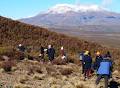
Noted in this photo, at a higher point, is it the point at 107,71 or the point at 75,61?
the point at 107,71

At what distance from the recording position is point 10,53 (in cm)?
3344

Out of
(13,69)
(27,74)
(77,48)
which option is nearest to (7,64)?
(13,69)

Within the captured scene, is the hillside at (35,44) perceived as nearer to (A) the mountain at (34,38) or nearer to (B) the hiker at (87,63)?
(A) the mountain at (34,38)

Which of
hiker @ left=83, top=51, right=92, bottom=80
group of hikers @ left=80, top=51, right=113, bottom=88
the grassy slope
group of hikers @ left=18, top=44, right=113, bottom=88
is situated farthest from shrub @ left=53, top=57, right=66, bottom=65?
the grassy slope

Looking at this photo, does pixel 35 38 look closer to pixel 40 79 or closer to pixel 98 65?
pixel 98 65

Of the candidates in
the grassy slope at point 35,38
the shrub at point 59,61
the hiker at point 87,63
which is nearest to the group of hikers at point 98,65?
the hiker at point 87,63

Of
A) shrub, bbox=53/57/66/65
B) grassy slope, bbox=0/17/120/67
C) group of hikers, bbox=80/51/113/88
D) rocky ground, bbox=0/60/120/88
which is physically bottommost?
grassy slope, bbox=0/17/120/67

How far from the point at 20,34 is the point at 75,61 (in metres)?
26.6

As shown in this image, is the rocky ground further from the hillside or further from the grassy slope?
the grassy slope

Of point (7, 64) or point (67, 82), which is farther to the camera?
point (7, 64)

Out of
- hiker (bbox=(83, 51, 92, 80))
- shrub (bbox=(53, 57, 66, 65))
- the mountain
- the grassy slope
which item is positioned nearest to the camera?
hiker (bbox=(83, 51, 92, 80))

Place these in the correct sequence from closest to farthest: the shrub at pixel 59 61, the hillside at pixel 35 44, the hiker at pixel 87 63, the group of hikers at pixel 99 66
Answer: the group of hikers at pixel 99 66 < the hiker at pixel 87 63 < the hillside at pixel 35 44 < the shrub at pixel 59 61

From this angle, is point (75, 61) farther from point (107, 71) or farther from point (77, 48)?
point (77, 48)

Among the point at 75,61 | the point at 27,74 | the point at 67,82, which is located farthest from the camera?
the point at 75,61
